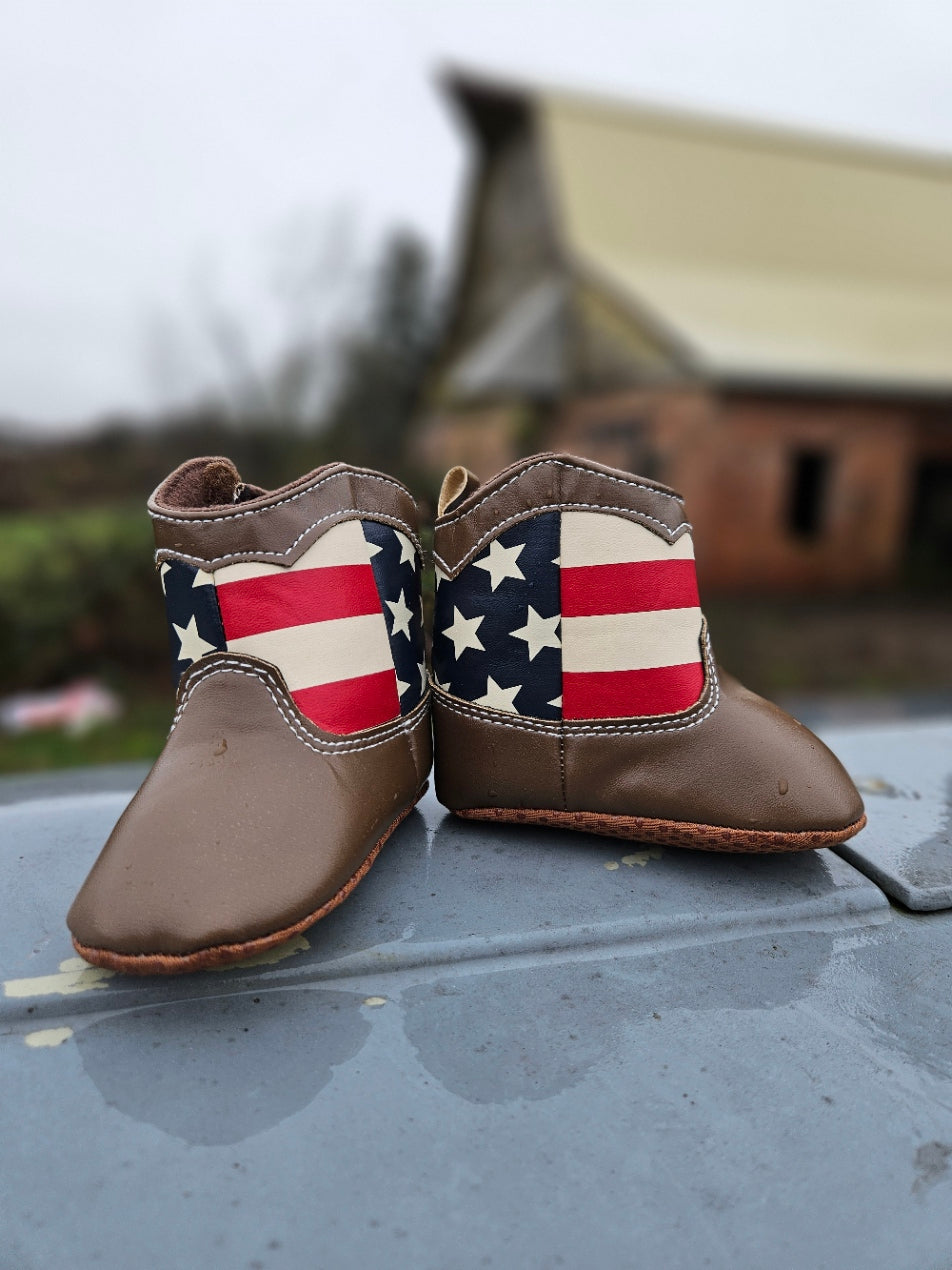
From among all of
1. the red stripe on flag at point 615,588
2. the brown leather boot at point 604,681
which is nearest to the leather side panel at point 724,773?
the brown leather boot at point 604,681

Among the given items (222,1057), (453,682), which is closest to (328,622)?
(453,682)

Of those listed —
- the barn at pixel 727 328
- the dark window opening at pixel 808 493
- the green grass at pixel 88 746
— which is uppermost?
the barn at pixel 727 328

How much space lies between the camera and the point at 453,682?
40.2 inches

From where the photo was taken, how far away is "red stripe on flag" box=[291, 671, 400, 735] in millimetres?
881

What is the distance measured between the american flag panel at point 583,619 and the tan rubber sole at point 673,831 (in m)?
0.12

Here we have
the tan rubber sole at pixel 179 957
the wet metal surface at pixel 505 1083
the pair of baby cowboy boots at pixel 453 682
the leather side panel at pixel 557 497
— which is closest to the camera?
the wet metal surface at pixel 505 1083

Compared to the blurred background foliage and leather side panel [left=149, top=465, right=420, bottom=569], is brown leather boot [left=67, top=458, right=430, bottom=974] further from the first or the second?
the blurred background foliage

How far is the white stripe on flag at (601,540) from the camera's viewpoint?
0.94 metres

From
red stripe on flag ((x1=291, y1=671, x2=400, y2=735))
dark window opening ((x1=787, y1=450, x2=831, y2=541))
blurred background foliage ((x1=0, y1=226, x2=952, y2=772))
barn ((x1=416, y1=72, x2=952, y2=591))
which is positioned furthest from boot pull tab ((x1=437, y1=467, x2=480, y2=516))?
dark window opening ((x1=787, y1=450, x2=831, y2=541))

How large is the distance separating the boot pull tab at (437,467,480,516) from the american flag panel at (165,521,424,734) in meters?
0.08

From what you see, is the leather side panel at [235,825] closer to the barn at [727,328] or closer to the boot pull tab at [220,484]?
the boot pull tab at [220,484]

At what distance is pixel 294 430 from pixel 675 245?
4156 millimetres

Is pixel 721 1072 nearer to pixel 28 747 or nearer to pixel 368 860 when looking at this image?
pixel 368 860

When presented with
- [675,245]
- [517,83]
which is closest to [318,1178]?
[675,245]
